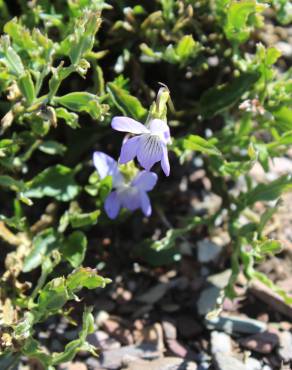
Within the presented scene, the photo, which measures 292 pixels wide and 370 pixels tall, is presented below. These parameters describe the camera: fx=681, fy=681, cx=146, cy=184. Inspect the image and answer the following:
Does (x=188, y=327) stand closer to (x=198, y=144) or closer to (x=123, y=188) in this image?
(x=123, y=188)

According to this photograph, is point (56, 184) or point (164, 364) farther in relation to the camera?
point (56, 184)

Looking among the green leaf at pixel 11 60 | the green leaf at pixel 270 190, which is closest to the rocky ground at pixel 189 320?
the green leaf at pixel 270 190

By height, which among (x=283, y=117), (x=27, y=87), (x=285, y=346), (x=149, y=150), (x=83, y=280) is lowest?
(x=285, y=346)

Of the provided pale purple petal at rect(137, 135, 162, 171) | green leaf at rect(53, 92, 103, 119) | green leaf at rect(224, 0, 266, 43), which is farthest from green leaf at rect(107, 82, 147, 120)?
green leaf at rect(224, 0, 266, 43)

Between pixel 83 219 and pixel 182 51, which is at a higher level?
pixel 182 51

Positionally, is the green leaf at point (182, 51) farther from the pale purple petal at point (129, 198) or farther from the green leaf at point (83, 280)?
the green leaf at point (83, 280)

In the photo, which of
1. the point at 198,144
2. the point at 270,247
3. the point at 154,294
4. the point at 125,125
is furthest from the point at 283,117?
the point at 154,294

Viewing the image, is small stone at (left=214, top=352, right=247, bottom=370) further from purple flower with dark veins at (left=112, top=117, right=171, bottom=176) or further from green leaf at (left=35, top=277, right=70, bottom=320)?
purple flower with dark veins at (left=112, top=117, right=171, bottom=176)
